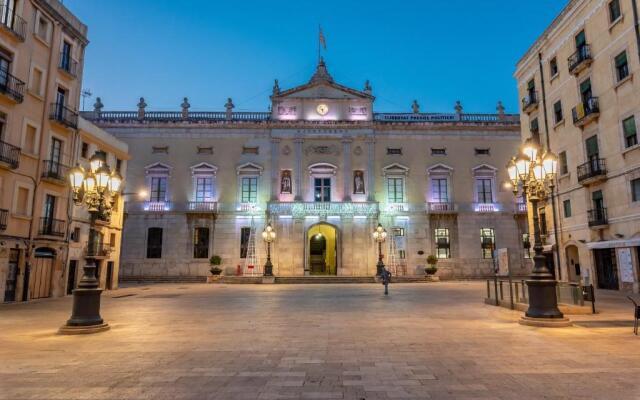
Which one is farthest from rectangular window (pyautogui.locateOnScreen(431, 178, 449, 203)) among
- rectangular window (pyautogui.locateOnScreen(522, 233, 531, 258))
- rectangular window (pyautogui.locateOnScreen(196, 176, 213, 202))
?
rectangular window (pyautogui.locateOnScreen(196, 176, 213, 202))

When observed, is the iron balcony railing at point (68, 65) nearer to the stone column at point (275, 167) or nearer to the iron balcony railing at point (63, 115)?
the iron balcony railing at point (63, 115)

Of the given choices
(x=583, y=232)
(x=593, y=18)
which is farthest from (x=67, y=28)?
(x=583, y=232)

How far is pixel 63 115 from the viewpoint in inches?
810

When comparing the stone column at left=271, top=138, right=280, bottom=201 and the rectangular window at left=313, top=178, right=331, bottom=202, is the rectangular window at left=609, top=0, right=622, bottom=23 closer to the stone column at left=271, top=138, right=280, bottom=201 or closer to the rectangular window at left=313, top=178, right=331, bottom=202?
the rectangular window at left=313, top=178, right=331, bottom=202

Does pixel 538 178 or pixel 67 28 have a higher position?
pixel 67 28

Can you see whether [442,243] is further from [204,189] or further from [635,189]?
[204,189]

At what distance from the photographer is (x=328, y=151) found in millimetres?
35875

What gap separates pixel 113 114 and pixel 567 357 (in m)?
38.9

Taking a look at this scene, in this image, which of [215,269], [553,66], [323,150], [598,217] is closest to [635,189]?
[598,217]

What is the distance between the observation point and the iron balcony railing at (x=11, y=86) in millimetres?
17195

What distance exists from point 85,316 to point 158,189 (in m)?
27.2

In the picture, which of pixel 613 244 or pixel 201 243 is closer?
pixel 613 244

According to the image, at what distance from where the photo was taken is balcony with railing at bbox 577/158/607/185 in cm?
→ 2116

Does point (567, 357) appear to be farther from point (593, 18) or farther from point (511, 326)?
→ point (593, 18)
